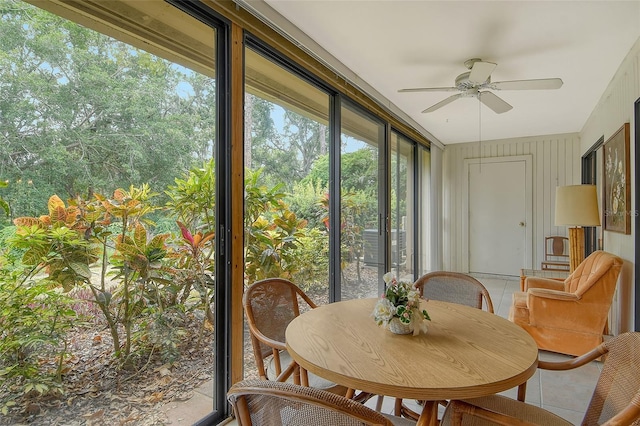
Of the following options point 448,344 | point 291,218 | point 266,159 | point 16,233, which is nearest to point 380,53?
point 266,159

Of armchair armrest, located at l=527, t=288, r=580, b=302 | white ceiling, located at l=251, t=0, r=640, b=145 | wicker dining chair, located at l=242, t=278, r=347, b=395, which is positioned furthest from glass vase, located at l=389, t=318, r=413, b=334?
armchair armrest, located at l=527, t=288, r=580, b=302

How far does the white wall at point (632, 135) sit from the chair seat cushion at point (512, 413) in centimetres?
204

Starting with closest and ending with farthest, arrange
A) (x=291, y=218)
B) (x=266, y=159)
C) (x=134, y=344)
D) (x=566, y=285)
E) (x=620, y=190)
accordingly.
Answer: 1. (x=134, y=344)
2. (x=266, y=159)
3. (x=291, y=218)
4. (x=620, y=190)
5. (x=566, y=285)

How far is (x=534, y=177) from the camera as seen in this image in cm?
587

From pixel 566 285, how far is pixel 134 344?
384 cm

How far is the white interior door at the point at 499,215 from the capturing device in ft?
19.5

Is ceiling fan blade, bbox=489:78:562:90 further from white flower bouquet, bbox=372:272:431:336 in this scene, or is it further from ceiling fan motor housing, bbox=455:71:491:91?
white flower bouquet, bbox=372:272:431:336

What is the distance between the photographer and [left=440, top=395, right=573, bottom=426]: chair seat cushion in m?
1.20

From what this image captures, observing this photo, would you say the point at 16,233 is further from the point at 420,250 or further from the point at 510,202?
the point at 510,202

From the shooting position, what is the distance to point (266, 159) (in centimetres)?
237

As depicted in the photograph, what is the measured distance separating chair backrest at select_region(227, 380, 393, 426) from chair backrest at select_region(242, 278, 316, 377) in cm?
78

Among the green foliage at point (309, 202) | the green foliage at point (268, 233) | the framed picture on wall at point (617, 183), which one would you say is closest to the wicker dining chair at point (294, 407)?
the green foliage at point (268, 233)

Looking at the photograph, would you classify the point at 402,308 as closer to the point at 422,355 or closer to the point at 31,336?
the point at 422,355

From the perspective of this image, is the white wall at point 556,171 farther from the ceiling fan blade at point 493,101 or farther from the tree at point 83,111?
the tree at point 83,111
